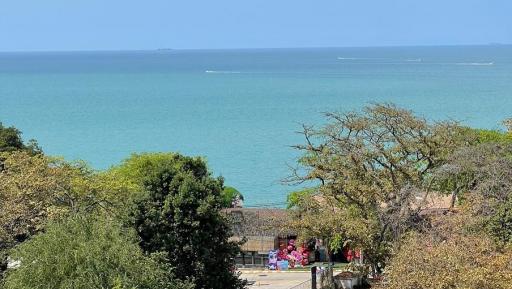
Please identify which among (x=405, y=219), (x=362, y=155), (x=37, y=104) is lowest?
A: (x=37, y=104)

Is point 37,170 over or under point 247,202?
over

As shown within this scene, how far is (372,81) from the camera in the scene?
6663 inches

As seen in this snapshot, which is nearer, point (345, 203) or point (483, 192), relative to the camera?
point (483, 192)

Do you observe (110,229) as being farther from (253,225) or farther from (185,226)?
(253,225)

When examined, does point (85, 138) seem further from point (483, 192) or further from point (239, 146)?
point (483, 192)

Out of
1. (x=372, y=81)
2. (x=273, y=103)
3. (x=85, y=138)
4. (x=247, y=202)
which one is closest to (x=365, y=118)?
(x=247, y=202)

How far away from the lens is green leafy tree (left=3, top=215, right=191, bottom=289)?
1734cm

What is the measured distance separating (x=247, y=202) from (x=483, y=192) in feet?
133

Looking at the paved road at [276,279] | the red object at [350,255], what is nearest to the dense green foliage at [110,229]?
the paved road at [276,279]

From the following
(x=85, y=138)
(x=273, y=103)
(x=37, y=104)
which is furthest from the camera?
(x=37, y=104)

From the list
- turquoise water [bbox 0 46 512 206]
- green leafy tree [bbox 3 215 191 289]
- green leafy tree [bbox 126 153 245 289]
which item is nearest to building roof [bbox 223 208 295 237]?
green leafy tree [bbox 126 153 245 289]

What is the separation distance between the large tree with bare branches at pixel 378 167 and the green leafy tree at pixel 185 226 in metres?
4.67

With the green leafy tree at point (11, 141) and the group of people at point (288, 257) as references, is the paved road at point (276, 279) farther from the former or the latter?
the green leafy tree at point (11, 141)

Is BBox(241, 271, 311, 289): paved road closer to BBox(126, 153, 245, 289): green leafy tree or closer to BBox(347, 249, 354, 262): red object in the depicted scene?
BBox(347, 249, 354, 262): red object
